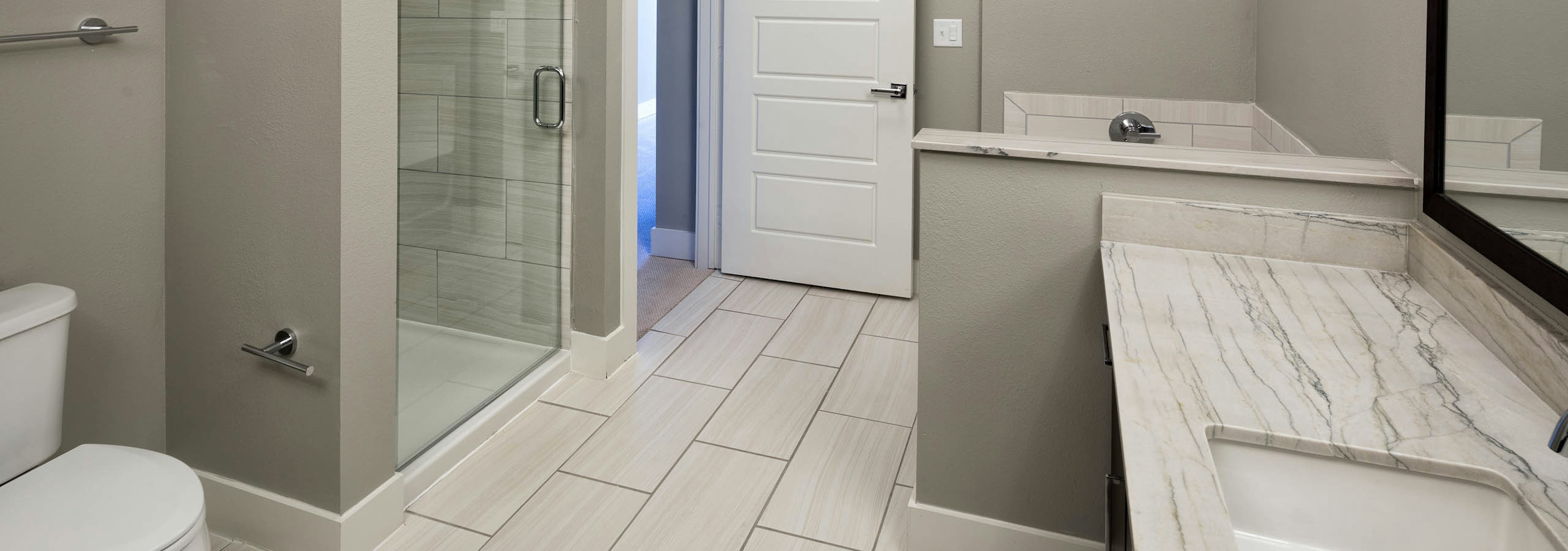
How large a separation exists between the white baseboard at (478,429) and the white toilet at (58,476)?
0.67 meters

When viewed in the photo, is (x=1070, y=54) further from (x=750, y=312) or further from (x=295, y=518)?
(x=295, y=518)

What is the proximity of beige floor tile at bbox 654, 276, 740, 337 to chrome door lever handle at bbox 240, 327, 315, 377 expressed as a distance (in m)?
1.61

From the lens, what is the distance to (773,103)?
12.5ft

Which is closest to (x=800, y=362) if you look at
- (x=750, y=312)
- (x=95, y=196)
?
(x=750, y=312)

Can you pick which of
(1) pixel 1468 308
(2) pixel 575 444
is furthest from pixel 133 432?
(1) pixel 1468 308

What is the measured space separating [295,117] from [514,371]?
112 cm

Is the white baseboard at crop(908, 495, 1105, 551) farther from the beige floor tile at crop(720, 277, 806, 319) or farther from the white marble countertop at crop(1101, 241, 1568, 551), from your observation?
the beige floor tile at crop(720, 277, 806, 319)

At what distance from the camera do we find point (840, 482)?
2.32 m

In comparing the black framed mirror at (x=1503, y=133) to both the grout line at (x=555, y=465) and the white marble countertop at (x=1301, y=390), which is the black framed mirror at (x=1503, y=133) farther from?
the grout line at (x=555, y=465)

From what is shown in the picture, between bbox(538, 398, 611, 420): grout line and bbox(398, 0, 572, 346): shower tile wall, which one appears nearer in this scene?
bbox(398, 0, 572, 346): shower tile wall

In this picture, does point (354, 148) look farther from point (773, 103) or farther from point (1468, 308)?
point (773, 103)

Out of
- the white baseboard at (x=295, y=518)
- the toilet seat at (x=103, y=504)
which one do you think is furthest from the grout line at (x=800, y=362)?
the toilet seat at (x=103, y=504)

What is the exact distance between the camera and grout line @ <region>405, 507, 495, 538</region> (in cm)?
207

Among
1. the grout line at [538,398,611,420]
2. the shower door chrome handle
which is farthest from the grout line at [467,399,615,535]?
the shower door chrome handle
